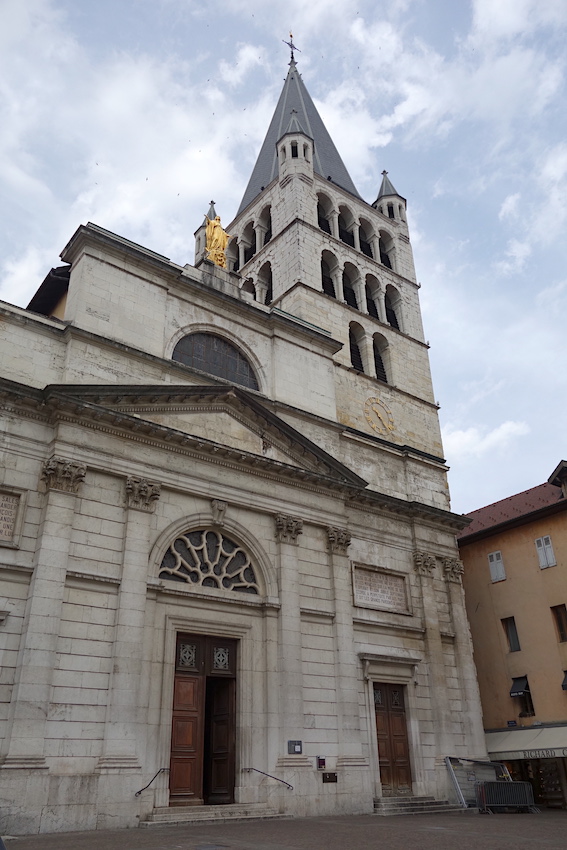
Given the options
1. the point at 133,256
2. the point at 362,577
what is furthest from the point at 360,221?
the point at 362,577

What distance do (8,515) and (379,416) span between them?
53.7ft

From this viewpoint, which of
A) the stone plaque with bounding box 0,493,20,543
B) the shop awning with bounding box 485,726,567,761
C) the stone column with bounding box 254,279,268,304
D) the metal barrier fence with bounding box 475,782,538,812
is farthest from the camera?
the stone column with bounding box 254,279,268,304

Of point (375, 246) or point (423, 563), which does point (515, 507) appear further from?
point (375, 246)

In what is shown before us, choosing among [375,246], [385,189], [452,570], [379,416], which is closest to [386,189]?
[385,189]

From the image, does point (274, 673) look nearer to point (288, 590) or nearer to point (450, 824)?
point (288, 590)

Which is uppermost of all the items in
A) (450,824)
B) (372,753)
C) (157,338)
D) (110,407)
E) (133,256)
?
(133,256)

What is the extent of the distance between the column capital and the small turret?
2690 centimetres

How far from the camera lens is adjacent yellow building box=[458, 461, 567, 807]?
25203 mm

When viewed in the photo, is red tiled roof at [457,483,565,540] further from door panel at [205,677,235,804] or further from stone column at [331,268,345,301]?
door panel at [205,677,235,804]

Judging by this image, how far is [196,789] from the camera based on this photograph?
672 inches

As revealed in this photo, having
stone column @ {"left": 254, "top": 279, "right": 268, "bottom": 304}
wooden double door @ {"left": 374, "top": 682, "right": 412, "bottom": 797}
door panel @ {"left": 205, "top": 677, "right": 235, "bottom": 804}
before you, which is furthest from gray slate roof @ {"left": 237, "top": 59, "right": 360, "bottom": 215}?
door panel @ {"left": 205, "top": 677, "right": 235, "bottom": 804}

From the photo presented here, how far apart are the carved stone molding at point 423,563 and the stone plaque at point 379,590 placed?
788mm

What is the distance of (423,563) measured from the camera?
24656 mm

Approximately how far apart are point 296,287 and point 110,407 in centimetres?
1412
